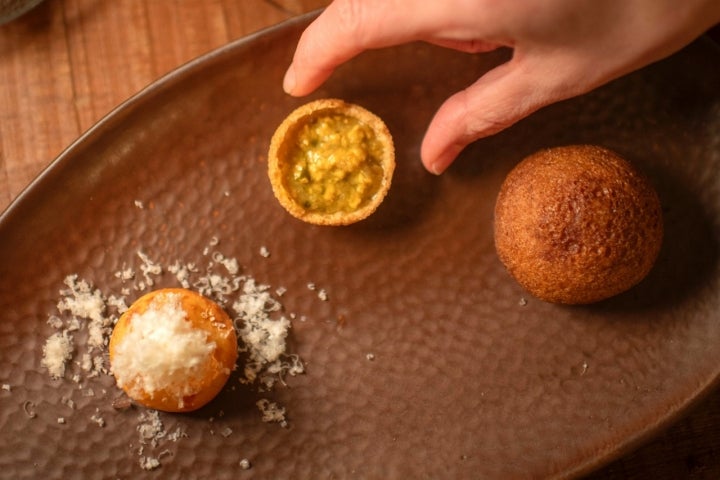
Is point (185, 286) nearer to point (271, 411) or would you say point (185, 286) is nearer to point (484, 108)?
point (271, 411)

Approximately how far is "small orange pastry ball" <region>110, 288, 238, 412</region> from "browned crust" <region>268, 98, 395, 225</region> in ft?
1.43

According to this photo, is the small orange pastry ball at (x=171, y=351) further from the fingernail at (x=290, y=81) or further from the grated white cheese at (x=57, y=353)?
the fingernail at (x=290, y=81)

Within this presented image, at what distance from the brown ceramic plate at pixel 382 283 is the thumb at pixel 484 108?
172mm

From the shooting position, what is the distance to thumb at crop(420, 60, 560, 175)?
2.07 m

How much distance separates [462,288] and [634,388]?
0.64 meters

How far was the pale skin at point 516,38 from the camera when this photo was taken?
1884 millimetres

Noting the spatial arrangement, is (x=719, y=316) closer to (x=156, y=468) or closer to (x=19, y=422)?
(x=156, y=468)

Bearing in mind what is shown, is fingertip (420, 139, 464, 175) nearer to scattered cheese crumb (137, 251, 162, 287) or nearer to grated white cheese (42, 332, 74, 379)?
scattered cheese crumb (137, 251, 162, 287)

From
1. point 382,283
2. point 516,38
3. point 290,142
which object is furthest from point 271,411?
point 516,38

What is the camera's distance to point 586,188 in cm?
214

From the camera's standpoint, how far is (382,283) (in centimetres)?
243

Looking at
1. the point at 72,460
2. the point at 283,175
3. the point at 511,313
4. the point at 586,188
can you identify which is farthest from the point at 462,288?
the point at 72,460

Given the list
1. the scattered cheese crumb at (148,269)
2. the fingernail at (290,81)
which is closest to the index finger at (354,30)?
the fingernail at (290,81)

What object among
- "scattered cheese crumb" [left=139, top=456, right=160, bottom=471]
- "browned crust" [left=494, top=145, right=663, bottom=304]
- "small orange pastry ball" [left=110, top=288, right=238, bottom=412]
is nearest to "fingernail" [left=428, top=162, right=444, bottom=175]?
"browned crust" [left=494, top=145, right=663, bottom=304]
